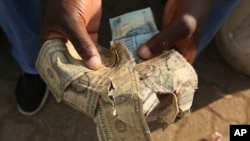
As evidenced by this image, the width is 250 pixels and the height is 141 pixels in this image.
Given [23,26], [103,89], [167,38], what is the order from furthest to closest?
[23,26] < [167,38] < [103,89]

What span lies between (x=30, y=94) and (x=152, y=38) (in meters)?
0.75

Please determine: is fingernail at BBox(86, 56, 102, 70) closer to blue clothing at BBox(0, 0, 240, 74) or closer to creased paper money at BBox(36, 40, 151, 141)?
creased paper money at BBox(36, 40, 151, 141)

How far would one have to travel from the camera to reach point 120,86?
1.27 m

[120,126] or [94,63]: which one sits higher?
[94,63]

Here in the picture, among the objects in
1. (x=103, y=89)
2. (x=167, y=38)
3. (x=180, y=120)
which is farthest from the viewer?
(x=180, y=120)

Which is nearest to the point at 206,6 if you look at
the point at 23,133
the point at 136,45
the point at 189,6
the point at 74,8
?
the point at 189,6

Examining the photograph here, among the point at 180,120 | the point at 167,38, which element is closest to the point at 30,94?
the point at 180,120

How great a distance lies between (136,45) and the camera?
1515 millimetres

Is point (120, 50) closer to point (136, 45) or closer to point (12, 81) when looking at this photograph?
point (136, 45)

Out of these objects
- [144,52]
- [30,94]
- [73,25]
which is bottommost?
[30,94]

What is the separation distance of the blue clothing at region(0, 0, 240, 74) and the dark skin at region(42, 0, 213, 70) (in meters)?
0.15

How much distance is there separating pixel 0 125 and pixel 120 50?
0.75 metres

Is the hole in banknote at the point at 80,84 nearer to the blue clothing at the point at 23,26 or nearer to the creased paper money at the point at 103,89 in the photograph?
the creased paper money at the point at 103,89

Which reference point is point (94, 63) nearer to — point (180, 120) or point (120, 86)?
point (120, 86)
